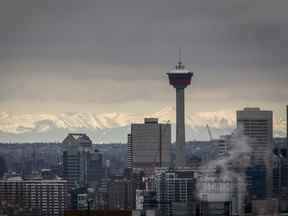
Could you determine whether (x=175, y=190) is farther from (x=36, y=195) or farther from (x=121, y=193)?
(x=36, y=195)

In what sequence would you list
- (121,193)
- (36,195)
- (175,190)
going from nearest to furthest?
(36,195) < (175,190) < (121,193)

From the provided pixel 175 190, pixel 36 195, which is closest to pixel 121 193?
pixel 175 190

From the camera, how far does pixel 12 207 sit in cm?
14375

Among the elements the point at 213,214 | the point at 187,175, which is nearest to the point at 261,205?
the point at 213,214

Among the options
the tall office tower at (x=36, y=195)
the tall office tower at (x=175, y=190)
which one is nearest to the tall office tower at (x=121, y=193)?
the tall office tower at (x=175, y=190)

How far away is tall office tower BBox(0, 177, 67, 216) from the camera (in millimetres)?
150250

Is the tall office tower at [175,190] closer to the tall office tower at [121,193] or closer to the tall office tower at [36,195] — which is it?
the tall office tower at [121,193]

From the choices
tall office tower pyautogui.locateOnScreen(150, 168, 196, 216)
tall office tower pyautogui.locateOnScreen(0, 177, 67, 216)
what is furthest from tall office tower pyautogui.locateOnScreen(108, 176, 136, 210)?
tall office tower pyautogui.locateOnScreen(0, 177, 67, 216)

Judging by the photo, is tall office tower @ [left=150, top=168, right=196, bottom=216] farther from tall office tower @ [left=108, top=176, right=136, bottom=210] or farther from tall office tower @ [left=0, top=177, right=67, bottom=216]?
tall office tower @ [left=0, top=177, right=67, bottom=216]

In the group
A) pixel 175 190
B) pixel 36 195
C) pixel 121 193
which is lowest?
pixel 36 195

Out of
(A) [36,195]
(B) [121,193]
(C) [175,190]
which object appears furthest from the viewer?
(B) [121,193]

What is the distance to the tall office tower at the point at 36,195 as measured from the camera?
150250 mm

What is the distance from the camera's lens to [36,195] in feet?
535

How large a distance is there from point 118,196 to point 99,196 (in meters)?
2.57
